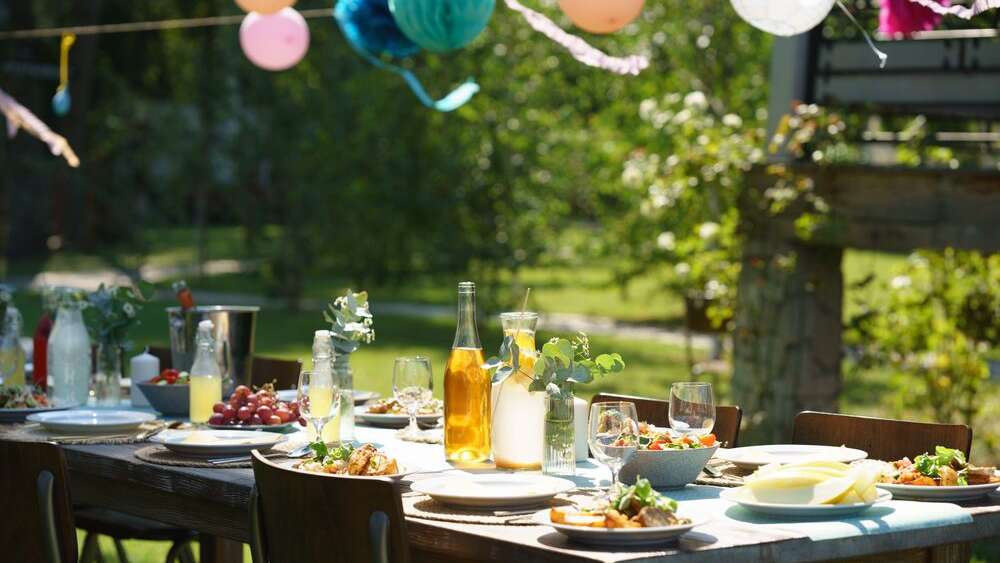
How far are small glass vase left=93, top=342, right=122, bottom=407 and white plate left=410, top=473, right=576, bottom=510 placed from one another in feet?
5.38

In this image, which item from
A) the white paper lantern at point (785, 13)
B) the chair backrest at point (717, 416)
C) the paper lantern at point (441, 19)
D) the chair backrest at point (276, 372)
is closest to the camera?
the chair backrest at point (717, 416)

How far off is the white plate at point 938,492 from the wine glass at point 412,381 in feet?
3.59

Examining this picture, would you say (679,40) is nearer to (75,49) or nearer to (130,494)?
(130,494)

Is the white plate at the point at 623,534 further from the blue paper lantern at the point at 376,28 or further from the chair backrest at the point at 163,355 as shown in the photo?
the blue paper lantern at the point at 376,28

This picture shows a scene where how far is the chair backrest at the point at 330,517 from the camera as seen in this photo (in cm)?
232

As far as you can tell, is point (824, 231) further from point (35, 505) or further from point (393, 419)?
point (35, 505)

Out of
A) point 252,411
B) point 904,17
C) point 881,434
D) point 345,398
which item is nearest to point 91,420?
point 252,411

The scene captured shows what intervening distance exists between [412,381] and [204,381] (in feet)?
1.98

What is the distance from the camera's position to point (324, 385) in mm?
3223

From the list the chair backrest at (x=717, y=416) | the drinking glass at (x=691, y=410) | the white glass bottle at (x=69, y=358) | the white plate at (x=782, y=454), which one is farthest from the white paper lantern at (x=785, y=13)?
the white glass bottle at (x=69, y=358)

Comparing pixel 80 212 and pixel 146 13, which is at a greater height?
pixel 146 13

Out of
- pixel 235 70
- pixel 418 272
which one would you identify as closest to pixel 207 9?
pixel 235 70

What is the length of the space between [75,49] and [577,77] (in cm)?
857

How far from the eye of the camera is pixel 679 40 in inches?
459
